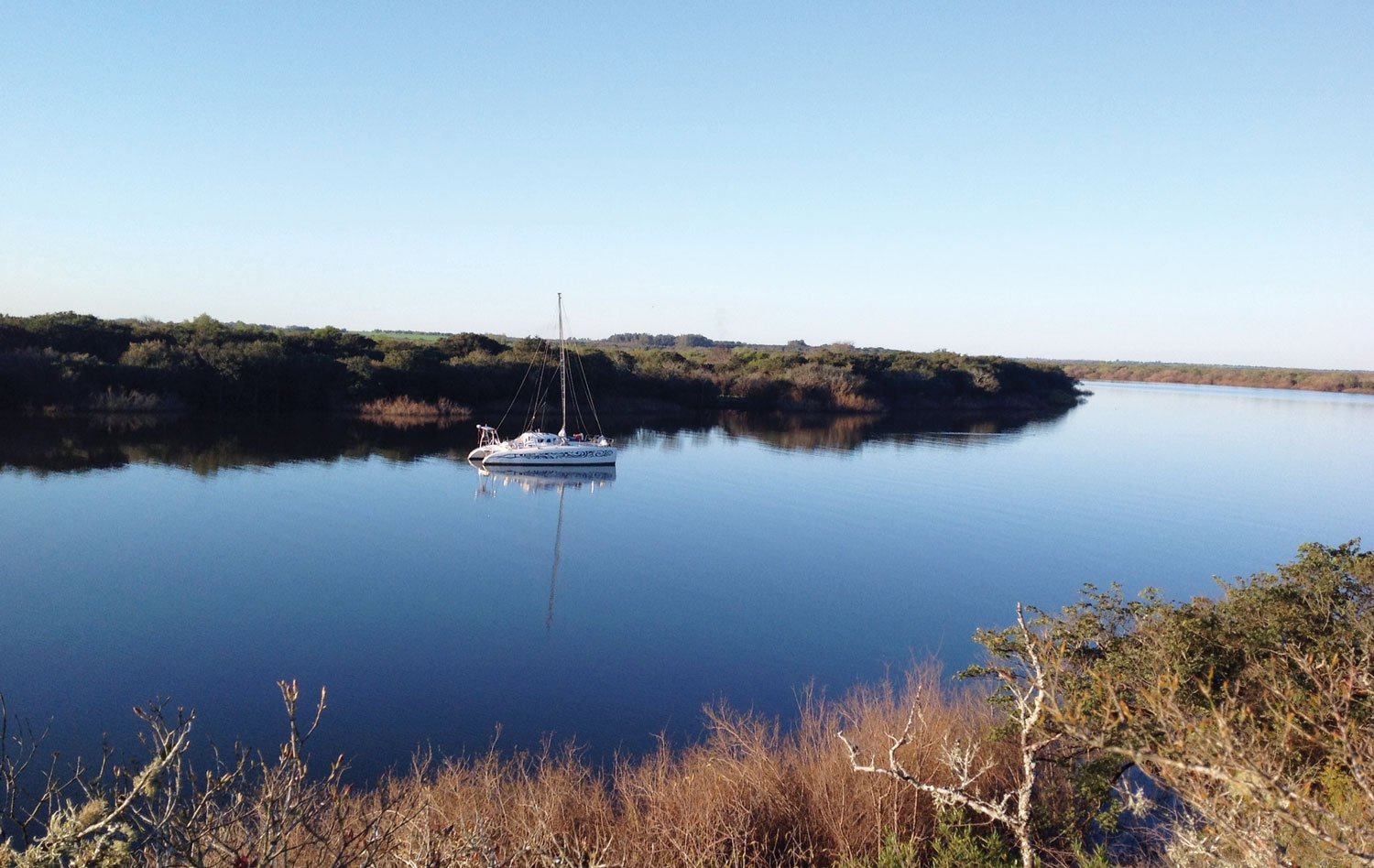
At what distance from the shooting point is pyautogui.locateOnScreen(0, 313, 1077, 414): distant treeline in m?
40.8

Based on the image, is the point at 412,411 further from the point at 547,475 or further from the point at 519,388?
the point at 547,475

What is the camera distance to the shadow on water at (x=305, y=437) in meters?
30.0

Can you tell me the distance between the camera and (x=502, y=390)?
52.2 meters

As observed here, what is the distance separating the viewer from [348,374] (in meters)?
48.8

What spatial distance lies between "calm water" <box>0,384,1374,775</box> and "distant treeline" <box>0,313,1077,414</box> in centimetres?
826

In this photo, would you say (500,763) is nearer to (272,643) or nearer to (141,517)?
(272,643)

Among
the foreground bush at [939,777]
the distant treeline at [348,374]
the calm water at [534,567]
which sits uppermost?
the distant treeline at [348,374]

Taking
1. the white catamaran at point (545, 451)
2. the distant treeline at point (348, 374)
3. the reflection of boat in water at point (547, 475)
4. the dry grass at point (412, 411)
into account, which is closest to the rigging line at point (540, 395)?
the distant treeline at point (348, 374)

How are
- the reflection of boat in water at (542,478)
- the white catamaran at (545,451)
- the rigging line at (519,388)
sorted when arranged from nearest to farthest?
1. the reflection of boat in water at (542,478)
2. the white catamaran at (545,451)
3. the rigging line at (519,388)

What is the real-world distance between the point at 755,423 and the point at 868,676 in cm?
3980

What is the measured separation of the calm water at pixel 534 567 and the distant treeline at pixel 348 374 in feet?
27.1

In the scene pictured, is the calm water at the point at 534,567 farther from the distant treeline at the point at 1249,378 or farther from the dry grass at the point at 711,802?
the distant treeline at the point at 1249,378

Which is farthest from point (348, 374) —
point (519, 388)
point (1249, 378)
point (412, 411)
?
point (1249, 378)

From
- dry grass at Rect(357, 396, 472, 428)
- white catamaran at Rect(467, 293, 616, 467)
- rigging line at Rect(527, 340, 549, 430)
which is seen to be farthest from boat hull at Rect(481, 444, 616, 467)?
rigging line at Rect(527, 340, 549, 430)
